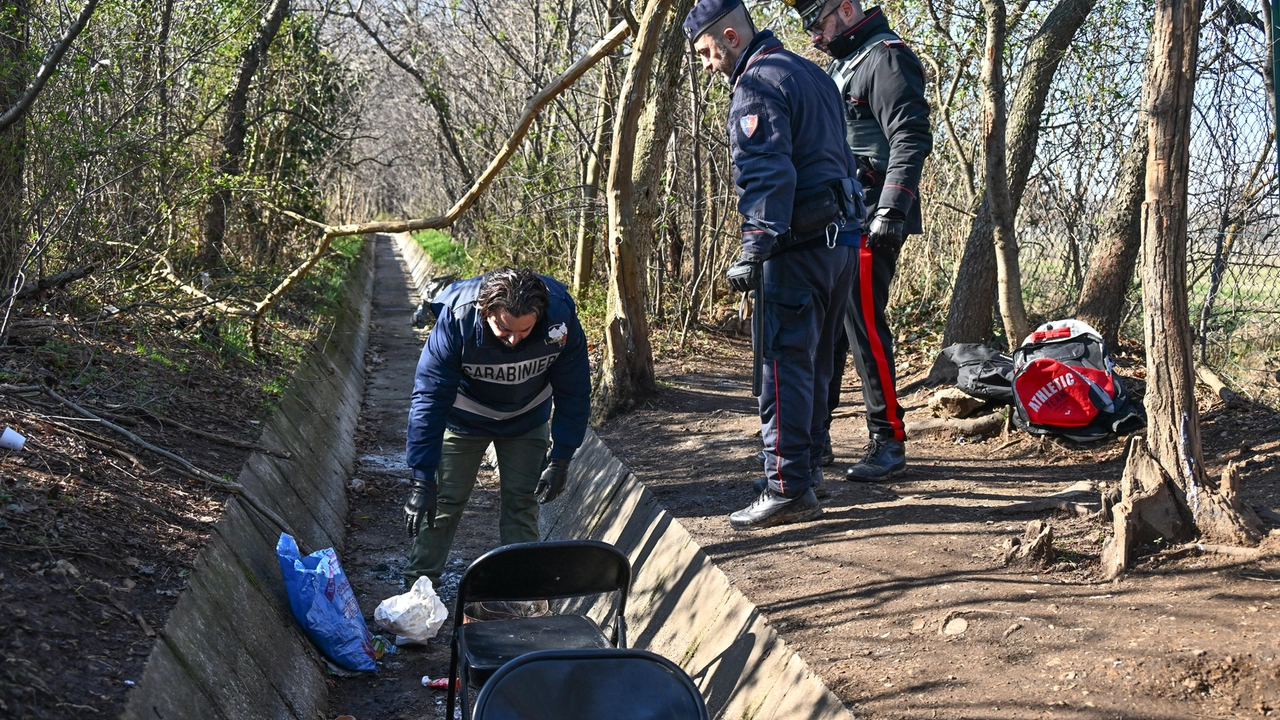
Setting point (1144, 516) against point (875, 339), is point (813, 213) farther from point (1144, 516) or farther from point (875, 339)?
point (1144, 516)

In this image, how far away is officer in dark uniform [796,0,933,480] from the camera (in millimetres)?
5500

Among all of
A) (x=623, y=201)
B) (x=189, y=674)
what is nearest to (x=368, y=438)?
(x=623, y=201)

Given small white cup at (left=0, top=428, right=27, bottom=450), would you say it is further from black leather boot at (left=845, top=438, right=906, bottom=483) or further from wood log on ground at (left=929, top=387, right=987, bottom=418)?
wood log on ground at (left=929, top=387, right=987, bottom=418)

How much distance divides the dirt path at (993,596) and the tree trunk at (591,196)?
543cm

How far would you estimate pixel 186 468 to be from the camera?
5.47 metres

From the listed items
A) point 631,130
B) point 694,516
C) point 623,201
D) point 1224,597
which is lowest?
point 694,516

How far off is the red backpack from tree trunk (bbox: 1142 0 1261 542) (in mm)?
1712

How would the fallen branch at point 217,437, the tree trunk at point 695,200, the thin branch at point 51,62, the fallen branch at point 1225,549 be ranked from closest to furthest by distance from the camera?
the fallen branch at point 1225,549 → the thin branch at point 51,62 → the fallen branch at point 217,437 → the tree trunk at point 695,200

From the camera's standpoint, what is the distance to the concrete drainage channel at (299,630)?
3.76 metres

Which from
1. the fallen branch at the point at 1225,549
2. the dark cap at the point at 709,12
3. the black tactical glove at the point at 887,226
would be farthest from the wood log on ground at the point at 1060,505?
the dark cap at the point at 709,12

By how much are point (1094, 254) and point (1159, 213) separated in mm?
3977

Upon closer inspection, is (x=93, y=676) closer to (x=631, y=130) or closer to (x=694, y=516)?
(x=694, y=516)

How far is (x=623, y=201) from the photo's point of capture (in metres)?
8.24

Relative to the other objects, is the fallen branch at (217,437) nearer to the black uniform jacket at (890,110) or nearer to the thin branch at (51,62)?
the thin branch at (51,62)
